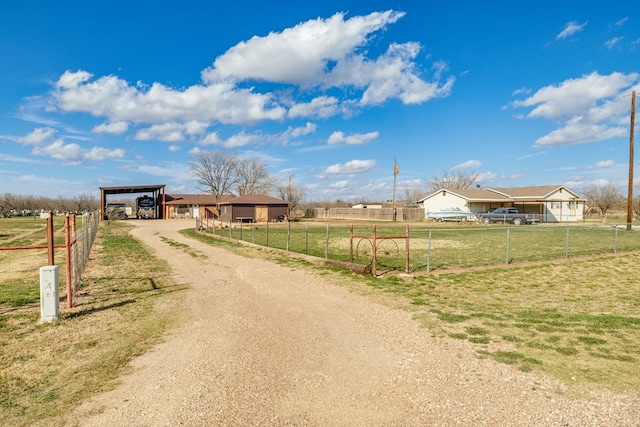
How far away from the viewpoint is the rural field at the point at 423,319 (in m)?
4.47

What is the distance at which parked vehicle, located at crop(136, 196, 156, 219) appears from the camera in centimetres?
5422

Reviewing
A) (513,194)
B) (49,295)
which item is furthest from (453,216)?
(49,295)

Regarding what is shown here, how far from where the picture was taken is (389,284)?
1020 centimetres

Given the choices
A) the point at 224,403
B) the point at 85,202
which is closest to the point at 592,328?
the point at 224,403

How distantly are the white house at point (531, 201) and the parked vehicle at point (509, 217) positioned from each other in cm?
428

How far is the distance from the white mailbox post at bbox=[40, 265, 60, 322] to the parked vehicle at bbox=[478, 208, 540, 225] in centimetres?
3999

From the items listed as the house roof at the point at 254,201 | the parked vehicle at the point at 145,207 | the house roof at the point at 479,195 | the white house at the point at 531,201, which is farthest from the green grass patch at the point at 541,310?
the parked vehicle at the point at 145,207

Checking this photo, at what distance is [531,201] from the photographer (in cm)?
4597

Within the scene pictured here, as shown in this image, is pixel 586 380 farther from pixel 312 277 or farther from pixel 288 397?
pixel 312 277

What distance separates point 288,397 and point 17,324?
5.67 metres

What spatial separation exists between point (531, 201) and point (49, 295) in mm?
50116

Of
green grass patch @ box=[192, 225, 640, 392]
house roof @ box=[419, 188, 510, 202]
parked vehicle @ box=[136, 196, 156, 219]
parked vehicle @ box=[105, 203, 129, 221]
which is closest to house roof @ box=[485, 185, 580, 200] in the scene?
house roof @ box=[419, 188, 510, 202]

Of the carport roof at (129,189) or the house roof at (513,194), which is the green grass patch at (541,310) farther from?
the carport roof at (129,189)

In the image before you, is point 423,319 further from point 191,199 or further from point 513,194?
point 191,199
